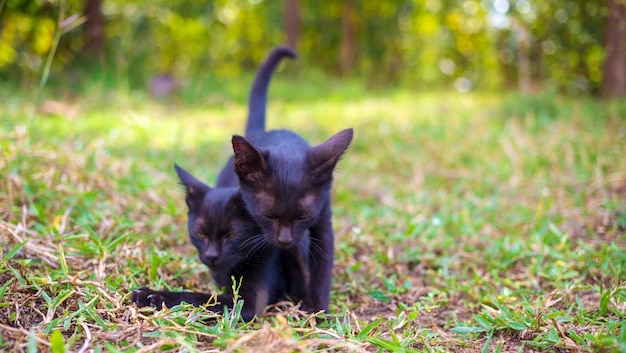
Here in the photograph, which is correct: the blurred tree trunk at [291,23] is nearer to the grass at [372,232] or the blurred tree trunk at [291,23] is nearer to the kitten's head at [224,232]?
the grass at [372,232]

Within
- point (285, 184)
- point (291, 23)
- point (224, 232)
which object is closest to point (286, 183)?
point (285, 184)

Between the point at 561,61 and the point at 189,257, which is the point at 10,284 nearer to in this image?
the point at 189,257

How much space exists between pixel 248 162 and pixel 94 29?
6.93 metres

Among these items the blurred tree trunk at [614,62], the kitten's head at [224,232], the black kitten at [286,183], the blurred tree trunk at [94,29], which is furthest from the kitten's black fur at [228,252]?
the blurred tree trunk at [94,29]

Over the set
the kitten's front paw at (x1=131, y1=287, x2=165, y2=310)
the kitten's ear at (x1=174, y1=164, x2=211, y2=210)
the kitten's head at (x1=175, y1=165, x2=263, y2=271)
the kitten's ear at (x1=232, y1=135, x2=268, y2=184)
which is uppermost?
the kitten's ear at (x1=232, y1=135, x2=268, y2=184)

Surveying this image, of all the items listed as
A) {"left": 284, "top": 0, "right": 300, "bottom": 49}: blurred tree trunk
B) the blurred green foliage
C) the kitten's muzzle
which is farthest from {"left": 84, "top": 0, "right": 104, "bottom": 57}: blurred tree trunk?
the kitten's muzzle

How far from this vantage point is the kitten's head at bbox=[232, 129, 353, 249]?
2.31 meters

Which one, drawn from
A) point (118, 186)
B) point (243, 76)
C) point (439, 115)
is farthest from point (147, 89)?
point (118, 186)

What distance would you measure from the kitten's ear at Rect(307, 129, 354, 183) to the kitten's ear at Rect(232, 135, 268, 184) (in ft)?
0.69

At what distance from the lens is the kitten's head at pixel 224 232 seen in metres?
2.43

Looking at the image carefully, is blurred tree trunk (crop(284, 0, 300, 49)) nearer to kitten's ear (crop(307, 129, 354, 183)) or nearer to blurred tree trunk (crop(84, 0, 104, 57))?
blurred tree trunk (crop(84, 0, 104, 57))

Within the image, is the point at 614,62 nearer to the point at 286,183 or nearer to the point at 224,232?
the point at 286,183

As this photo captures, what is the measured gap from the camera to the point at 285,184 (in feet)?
7.57

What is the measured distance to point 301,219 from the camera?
2.36 metres
